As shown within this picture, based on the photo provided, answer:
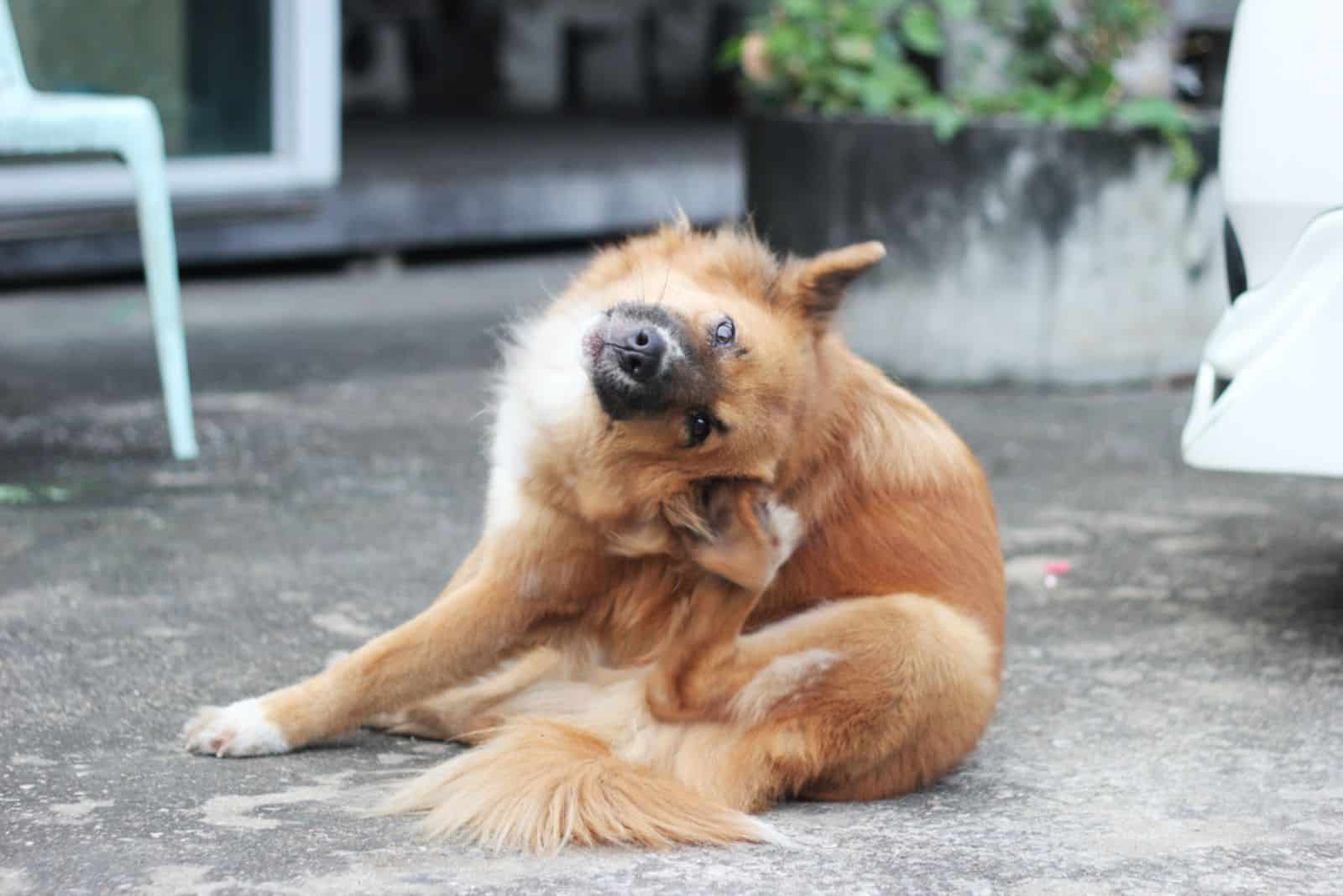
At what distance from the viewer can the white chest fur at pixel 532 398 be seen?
2.91m

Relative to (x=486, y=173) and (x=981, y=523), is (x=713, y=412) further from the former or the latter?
(x=486, y=173)

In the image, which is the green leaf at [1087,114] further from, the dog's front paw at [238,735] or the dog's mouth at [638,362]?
the dog's front paw at [238,735]

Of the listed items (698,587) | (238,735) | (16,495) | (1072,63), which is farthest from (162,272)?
(1072,63)

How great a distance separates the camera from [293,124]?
7348 millimetres

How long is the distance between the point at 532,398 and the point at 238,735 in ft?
2.47

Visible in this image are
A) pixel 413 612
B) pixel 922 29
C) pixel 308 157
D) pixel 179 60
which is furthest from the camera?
pixel 308 157

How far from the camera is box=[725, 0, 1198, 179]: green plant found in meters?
6.42

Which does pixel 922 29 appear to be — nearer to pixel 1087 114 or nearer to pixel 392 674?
pixel 1087 114

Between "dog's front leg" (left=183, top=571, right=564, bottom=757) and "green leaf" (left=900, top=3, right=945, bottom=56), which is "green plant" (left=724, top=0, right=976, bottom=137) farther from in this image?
"dog's front leg" (left=183, top=571, right=564, bottom=757)

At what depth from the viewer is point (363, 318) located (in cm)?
753

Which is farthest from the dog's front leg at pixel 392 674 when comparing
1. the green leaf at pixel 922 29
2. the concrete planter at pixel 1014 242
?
the green leaf at pixel 922 29

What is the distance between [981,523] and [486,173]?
622cm

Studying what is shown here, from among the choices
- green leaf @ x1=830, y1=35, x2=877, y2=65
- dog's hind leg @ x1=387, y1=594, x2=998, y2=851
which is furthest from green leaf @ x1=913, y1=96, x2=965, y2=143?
dog's hind leg @ x1=387, y1=594, x2=998, y2=851

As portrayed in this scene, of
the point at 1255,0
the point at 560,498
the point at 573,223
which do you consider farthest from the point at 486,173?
the point at 560,498
